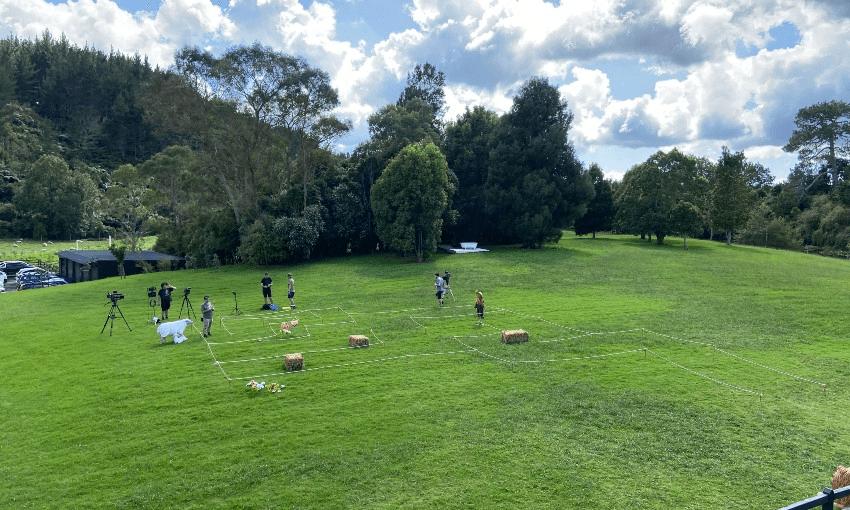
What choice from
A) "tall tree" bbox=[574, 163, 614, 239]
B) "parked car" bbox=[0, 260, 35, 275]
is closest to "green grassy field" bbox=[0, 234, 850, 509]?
"parked car" bbox=[0, 260, 35, 275]

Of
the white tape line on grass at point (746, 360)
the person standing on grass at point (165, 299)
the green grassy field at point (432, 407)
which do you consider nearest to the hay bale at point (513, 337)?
the green grassy field at point (432, 407)

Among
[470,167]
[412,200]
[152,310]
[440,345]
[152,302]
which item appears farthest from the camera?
[470,167]

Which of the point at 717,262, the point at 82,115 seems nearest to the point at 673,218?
the point at 717,262

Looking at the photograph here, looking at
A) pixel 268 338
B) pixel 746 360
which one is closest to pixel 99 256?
pixel 268 338

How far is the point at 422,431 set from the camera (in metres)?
15.4

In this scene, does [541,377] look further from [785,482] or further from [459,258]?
[459,258]

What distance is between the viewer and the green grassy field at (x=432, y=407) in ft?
41.5

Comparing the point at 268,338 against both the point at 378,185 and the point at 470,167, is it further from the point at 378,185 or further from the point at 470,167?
the point at 470,167

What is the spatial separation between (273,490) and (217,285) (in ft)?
106

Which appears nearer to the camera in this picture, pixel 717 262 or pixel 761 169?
pixel 717 262

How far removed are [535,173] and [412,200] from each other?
16538mm

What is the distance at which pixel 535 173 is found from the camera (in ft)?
197

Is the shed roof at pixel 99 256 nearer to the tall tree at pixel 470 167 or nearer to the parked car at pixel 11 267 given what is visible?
the parked car at pixel 11 267

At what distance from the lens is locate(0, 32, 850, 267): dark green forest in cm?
5284
